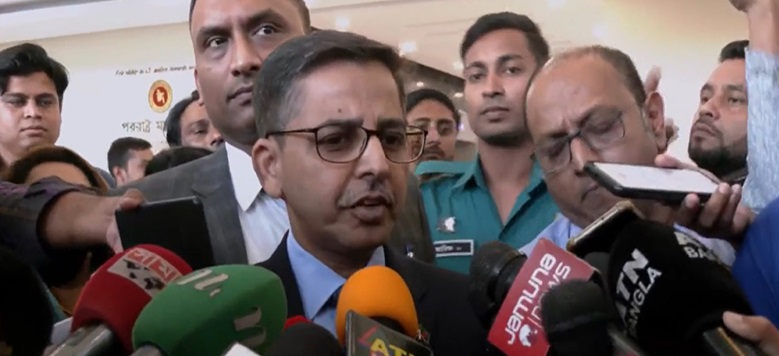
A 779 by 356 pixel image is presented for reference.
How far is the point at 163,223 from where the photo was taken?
100cm

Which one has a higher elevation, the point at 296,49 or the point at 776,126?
the point at 296,49

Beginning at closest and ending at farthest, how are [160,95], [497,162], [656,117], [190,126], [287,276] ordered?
[287,276], [656,117], [497,162], [190,126], [160,95]

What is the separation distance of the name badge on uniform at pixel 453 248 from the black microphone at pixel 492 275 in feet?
3.14

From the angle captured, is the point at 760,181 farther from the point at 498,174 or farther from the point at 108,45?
the point at 108,45

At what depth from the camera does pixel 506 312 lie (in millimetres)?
821

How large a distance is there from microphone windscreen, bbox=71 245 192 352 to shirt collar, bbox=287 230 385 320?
0.83 ft

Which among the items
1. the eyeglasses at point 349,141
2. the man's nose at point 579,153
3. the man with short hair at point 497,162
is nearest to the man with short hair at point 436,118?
the man with short hair at point 497,162

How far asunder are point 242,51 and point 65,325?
0.64 m

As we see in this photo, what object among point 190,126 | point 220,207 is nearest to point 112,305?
point 220,207

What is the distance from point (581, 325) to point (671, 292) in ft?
0.38

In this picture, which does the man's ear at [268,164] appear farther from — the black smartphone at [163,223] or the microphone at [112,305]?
the microphone at [112,305]

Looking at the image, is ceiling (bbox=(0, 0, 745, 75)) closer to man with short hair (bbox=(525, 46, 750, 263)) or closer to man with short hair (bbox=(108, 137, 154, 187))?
man with short hair (bbox=(108, 137, 154, 187))

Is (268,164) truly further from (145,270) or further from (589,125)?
(589,125)

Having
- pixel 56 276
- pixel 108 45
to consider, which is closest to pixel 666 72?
pixel 108 45
